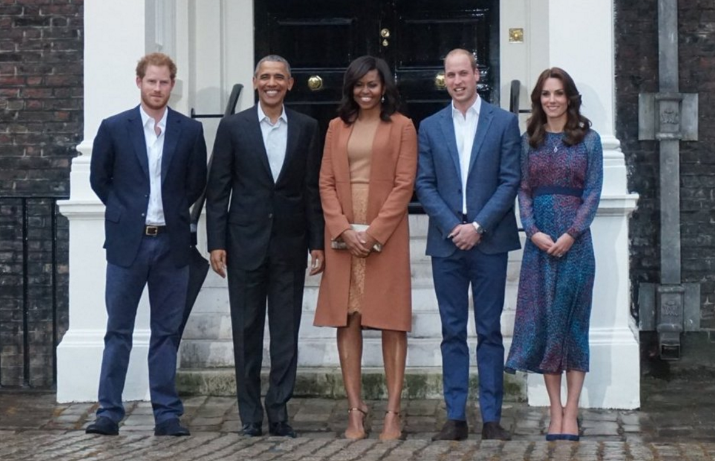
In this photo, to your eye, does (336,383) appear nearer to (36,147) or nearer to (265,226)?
(265,226)

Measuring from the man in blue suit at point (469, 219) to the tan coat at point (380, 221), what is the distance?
118 mm

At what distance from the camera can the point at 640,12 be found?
9344 millimetres

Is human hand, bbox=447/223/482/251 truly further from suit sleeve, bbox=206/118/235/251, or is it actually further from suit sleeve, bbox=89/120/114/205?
suit sleeve, bbox=89/120/114/205

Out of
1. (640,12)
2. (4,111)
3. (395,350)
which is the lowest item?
(395,350)

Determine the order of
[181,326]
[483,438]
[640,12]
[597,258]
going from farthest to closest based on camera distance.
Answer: [640,12], [597,258], [181,326], [483,438]

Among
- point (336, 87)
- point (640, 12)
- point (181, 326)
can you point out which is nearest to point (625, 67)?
point (640, 12)

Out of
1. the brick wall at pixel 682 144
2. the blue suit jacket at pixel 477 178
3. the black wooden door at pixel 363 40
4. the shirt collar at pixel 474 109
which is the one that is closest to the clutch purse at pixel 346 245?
the blue suit jacket at pixel 477 178

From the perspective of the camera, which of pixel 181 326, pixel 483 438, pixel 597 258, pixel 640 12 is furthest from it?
pixel 640 12

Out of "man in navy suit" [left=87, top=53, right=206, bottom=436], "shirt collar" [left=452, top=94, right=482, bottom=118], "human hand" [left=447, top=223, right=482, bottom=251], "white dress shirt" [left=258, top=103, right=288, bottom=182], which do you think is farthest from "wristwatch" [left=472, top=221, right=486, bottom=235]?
"man in navy suit" [left=87, top=53, right=206, bottom=436]

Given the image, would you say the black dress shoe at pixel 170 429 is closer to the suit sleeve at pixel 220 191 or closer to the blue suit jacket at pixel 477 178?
the suit sleeve at pixel 220 191

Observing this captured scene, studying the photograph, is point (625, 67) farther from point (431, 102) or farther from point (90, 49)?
point (90, 49)

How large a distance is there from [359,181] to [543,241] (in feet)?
3.11

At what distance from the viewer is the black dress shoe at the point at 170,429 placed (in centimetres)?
669

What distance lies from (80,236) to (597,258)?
2971 mm
